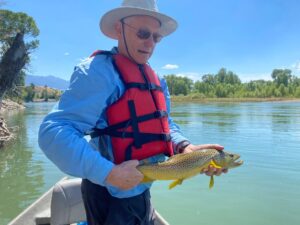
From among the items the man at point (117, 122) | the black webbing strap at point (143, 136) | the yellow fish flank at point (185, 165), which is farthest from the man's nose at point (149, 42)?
the yellow fish flank at point (185, 165)

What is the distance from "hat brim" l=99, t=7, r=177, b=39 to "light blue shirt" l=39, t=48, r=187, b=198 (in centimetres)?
29

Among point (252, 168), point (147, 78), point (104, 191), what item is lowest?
point (252, 168)

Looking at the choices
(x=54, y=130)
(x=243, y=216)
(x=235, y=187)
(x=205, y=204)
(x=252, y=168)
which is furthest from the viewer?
(x=252, y=168)

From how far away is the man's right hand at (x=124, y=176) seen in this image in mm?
1713

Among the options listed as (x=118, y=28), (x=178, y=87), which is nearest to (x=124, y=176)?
(x=118, y=28)

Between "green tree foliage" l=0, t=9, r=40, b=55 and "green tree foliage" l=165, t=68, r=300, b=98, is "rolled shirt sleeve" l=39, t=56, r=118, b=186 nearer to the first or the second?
"green tree foliage" l=0, t=9, r=40, b=55

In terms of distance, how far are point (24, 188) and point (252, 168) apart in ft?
22.9

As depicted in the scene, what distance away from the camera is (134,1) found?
2145mm

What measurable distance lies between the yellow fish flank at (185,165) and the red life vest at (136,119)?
0.13m

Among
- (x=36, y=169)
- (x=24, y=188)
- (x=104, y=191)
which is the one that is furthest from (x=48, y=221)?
(x=36, y=169)

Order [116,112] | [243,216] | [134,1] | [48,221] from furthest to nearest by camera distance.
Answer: [243,216]
[48,221]
[134,1]
[116,112]

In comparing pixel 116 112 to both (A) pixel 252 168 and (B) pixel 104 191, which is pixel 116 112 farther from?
(A) pixel 252 168

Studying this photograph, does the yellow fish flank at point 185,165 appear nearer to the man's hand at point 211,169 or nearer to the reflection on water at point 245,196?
the man's hand at point 211,169

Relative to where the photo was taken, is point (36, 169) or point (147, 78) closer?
point (147, 78)
